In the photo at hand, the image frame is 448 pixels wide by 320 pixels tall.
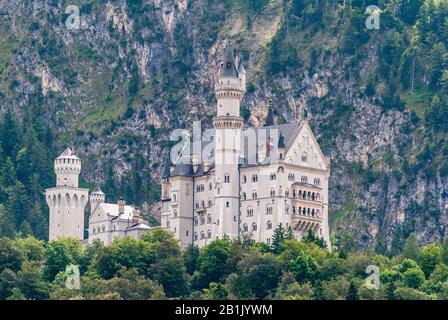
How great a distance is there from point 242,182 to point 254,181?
1210 mm

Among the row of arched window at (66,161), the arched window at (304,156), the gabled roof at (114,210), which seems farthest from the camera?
the row of arched window at (66,161)

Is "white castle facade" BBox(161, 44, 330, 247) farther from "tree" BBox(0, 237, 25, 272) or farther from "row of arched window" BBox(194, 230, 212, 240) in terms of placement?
"tree" BBox(0, 237, 25, 272)

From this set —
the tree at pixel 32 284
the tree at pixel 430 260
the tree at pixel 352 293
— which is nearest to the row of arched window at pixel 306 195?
the tree at pixel 430 260

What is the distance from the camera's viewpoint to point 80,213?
194m

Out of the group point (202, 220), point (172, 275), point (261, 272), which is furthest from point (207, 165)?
point (261, 272)

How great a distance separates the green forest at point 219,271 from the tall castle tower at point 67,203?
15.4 m

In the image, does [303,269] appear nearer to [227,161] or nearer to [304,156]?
[227,161]

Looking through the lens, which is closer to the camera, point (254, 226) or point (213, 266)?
point (213, 266)

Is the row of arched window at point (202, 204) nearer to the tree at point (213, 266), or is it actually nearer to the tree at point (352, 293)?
the tree at point (213, 266)

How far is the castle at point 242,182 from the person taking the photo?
172125 mm

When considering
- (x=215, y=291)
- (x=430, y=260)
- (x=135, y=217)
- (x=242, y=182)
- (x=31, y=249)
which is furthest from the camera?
(x=135, y=217)

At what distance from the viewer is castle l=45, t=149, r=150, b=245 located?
187125 mm

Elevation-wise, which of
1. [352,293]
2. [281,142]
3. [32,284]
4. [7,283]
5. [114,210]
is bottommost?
[352,293]
